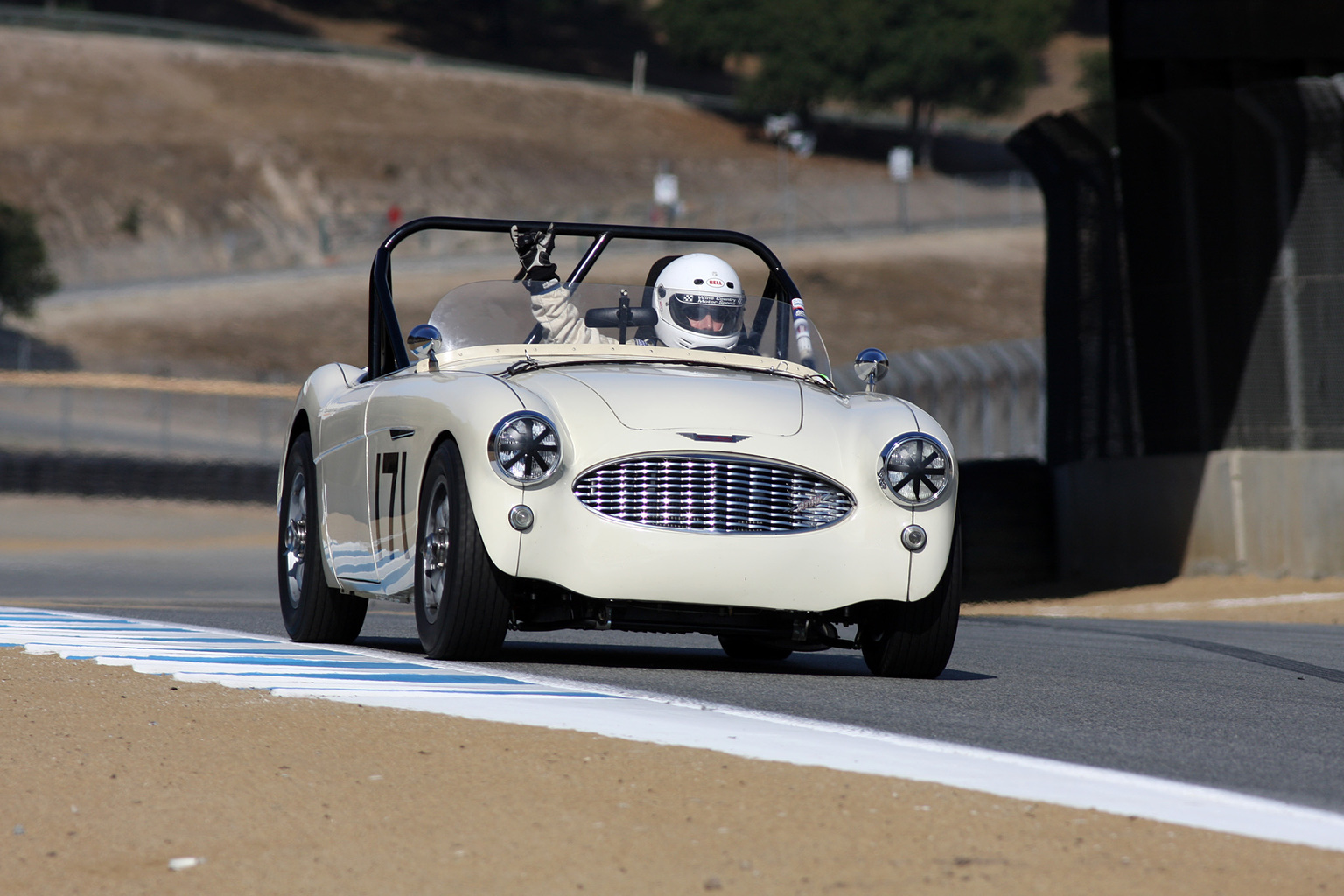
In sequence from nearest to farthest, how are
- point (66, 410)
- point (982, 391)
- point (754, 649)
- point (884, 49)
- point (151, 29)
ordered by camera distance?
point (754, 649), point (982, 391), point (66, 410), point (151, 29), point (884, 49)

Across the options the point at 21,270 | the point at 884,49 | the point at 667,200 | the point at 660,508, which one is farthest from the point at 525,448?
the point at 884,49

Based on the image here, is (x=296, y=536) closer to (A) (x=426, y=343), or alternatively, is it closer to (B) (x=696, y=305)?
(A) (x=426, y=343)

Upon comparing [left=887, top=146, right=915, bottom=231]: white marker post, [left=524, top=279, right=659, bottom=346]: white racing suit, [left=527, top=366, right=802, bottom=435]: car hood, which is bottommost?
Answer: [left=527, top=366, right=802, bottom=435]: car hood

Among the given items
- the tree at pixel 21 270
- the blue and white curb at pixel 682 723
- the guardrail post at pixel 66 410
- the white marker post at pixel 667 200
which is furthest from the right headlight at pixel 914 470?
the white marker post at pixel 667 200

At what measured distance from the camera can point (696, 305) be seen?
8.66 m

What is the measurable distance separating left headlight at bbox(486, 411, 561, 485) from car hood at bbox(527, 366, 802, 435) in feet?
Answer: 0.96

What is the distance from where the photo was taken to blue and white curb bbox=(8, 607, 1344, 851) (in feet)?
15.4

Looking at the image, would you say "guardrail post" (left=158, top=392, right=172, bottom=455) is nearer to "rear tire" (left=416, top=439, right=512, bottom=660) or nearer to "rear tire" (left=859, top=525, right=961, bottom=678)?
"rear tire" (left=416, top=439, right=512, bottom=660)

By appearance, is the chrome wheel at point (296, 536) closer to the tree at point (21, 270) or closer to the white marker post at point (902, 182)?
the tree at point (21, 270)

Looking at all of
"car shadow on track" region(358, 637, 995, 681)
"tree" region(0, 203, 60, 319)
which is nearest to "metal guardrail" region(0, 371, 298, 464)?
"tree" region(0, 203, 60, 319)

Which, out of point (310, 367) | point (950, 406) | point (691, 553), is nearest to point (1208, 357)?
point (950, 406)

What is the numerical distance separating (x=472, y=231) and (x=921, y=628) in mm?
2736

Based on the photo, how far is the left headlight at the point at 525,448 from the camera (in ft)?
22.8

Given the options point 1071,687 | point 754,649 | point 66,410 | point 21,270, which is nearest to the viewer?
point 1071,687
